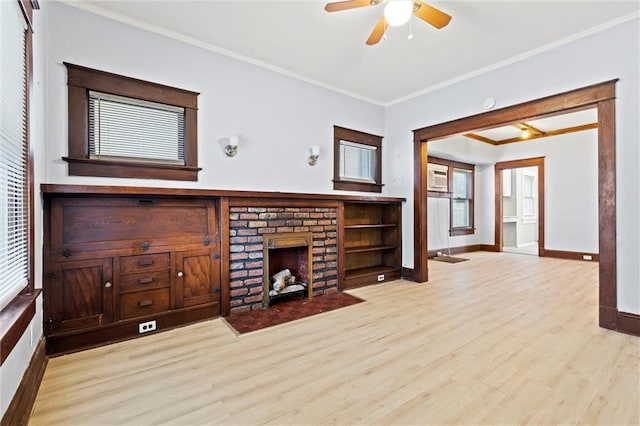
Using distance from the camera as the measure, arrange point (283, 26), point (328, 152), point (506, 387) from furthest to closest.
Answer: point (328, 152) < point (283, 26) < point (506, 387)

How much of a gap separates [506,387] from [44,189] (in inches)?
134

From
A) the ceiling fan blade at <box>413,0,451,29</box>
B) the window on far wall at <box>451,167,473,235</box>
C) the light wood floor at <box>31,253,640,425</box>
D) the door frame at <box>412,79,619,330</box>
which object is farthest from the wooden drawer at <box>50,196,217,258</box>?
the window on far wall at <box>451,167,473,235</box>

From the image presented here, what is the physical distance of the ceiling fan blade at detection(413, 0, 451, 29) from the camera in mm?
2270

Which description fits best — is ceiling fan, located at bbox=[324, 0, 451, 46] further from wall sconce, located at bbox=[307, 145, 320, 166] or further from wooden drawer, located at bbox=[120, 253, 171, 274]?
wooden drawer, located at bbox=[120, 253, 171, 274]

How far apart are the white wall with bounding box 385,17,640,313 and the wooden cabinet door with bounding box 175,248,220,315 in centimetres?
360

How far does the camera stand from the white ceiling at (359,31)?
2.62 meters

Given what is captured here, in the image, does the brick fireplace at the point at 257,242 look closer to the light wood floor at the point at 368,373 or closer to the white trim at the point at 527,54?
the light wood floor at the point at 368,373

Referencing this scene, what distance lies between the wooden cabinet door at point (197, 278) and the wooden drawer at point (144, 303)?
113mm

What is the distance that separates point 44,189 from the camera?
7.04ft

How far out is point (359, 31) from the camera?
2.98m

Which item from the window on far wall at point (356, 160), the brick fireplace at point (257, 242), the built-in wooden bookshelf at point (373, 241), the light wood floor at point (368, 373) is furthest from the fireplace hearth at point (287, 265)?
the window on far wall at point (356, 160)

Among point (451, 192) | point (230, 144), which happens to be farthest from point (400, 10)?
point (451, 192)

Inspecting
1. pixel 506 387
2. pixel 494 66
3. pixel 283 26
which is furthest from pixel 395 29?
pixel 506 387

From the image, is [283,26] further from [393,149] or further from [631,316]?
[631,316]
